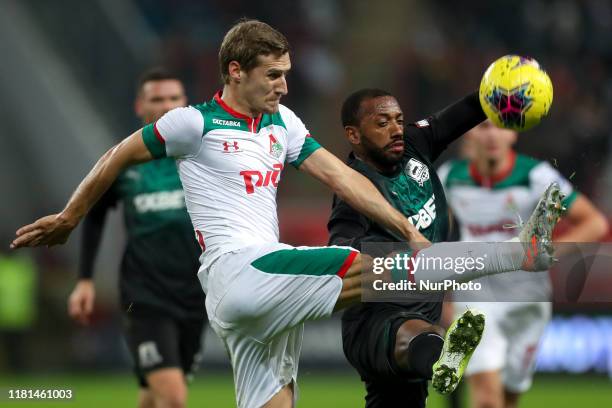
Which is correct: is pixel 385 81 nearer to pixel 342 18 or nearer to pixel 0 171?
pixel 342 18

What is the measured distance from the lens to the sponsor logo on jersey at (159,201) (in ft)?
25.7

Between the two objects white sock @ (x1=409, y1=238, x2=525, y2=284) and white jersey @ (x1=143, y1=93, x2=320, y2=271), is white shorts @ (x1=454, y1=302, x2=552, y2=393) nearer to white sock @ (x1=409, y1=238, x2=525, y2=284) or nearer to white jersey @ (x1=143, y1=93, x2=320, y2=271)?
white sock @ (x1=409, y1=238, x2=525, y2=284)

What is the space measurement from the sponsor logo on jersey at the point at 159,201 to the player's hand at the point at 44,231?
7.28ft

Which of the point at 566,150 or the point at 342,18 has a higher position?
the point at 342,18

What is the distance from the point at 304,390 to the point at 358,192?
7.34 m

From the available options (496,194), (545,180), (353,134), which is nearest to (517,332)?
(496,194)

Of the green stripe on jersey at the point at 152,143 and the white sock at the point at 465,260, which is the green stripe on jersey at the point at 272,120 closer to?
the green stripe on jersey at the point at 152,143

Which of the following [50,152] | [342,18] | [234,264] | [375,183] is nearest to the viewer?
[234,264]

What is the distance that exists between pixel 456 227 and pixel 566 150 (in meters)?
6.29

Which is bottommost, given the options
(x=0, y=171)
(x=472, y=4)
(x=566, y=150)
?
(x=566, y=150)

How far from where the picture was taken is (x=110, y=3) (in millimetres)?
16344

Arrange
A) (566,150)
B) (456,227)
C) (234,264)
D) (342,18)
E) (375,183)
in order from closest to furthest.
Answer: (234,264) → (375,183) → (456,227) → (566,150) → (342,18)

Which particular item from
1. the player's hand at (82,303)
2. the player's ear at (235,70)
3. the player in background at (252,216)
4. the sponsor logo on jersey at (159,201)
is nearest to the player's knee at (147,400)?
the player's hand at (82,303)

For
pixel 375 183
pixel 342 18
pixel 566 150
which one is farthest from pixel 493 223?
pixel 342 18
